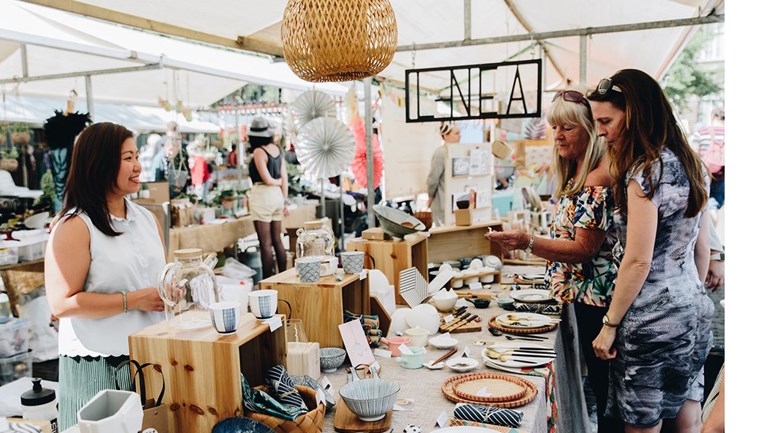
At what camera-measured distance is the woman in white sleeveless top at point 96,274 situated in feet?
6.63

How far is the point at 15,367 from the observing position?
4.07 meters

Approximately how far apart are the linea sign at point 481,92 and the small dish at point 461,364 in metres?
1.68

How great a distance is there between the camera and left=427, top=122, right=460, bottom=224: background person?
5.29m

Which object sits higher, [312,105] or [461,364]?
[312,105]

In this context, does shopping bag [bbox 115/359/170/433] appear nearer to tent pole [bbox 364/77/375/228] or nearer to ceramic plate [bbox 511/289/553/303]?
ceramic plate [bbox 511/289/553/303]

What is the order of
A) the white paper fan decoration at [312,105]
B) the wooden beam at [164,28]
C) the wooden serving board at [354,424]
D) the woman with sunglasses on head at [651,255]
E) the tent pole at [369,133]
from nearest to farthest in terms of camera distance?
1. the wooden serving board at [354,424]
2. the woman with sunglasses on head at [651,255]
3. the wooden beam at [164,28]
4. the tent pole at [369,133]
5. the white paper fan decoration at [312,105]

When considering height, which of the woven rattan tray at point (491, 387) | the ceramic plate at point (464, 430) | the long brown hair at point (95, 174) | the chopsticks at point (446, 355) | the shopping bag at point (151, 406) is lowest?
the chopsticks at point (446, 355)

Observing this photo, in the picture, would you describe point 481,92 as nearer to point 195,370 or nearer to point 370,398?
point 370,398

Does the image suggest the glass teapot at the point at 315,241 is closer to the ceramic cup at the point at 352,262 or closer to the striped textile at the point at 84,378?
the ceramic cup at the point at 352,262

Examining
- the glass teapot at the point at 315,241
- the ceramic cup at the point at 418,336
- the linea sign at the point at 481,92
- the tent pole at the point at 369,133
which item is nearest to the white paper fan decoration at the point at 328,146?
the linea sign at the point at 481,92

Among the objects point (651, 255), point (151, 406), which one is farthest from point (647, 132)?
point (151, 406)

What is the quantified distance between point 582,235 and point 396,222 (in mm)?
1056

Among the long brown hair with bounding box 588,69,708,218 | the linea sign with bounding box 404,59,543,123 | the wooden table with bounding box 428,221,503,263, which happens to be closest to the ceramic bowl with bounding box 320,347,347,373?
the long brown hair with bounding box 588,69,708,218

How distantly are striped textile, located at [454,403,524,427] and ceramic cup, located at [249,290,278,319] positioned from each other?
0.61m
